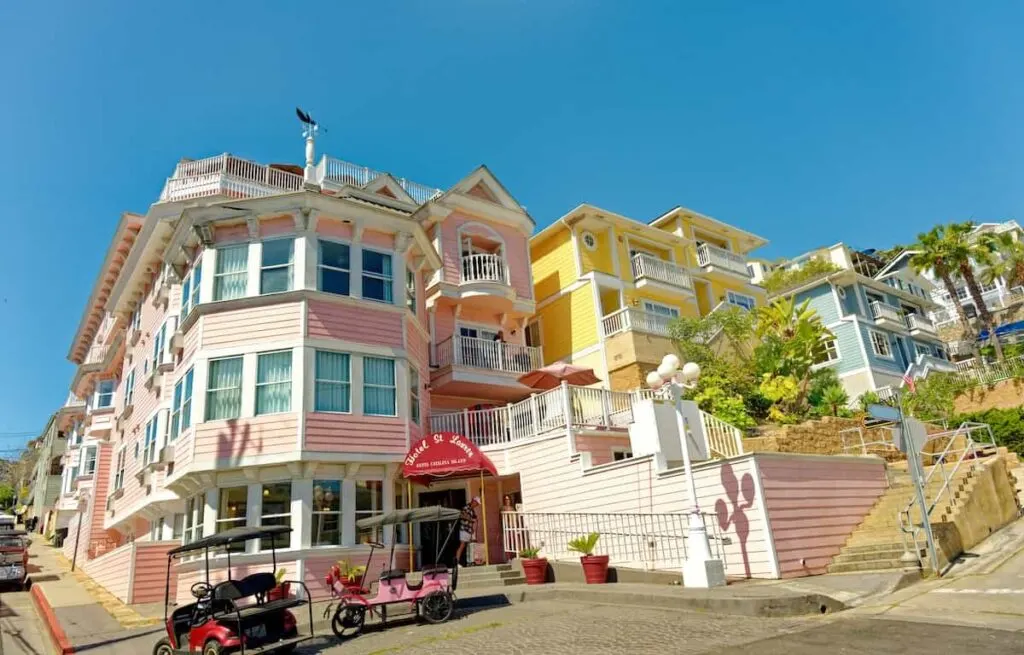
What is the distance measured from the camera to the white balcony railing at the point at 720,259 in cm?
3272

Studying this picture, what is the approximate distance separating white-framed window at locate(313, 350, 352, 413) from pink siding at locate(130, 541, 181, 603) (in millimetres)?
5846

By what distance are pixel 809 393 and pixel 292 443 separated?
22.9 metres

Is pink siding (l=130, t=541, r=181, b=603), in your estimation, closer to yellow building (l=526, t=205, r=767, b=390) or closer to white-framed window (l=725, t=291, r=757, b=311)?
yellow building (l=526, t=205, r=767, b=390)

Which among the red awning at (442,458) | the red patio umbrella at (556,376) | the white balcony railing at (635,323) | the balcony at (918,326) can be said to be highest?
the balcony at (918,326)

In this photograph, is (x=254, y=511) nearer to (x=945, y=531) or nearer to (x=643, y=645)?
(x=643, y=645)

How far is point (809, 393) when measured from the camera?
27.8 meters

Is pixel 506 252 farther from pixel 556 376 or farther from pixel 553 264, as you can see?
pixel 556 376

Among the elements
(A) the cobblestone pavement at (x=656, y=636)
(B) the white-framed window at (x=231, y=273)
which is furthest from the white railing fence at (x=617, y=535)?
(B) the white-framed window at (x=231, y=273)

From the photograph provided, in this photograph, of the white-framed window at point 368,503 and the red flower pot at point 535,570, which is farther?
the white-framed window at point 368,503

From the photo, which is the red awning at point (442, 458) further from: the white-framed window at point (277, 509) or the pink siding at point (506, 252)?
the pink siding at point (506, 252)

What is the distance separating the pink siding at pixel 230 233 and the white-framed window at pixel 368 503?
295 inches

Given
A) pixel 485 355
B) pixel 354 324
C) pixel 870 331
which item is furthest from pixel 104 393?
pixel 870 331

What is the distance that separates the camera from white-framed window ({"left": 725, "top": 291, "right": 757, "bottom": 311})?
33.3 meters

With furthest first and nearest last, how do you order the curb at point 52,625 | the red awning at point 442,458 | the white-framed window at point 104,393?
the white-framed window at point 104,393 < the red awning at point 442,458 < the curb at point 52,625
